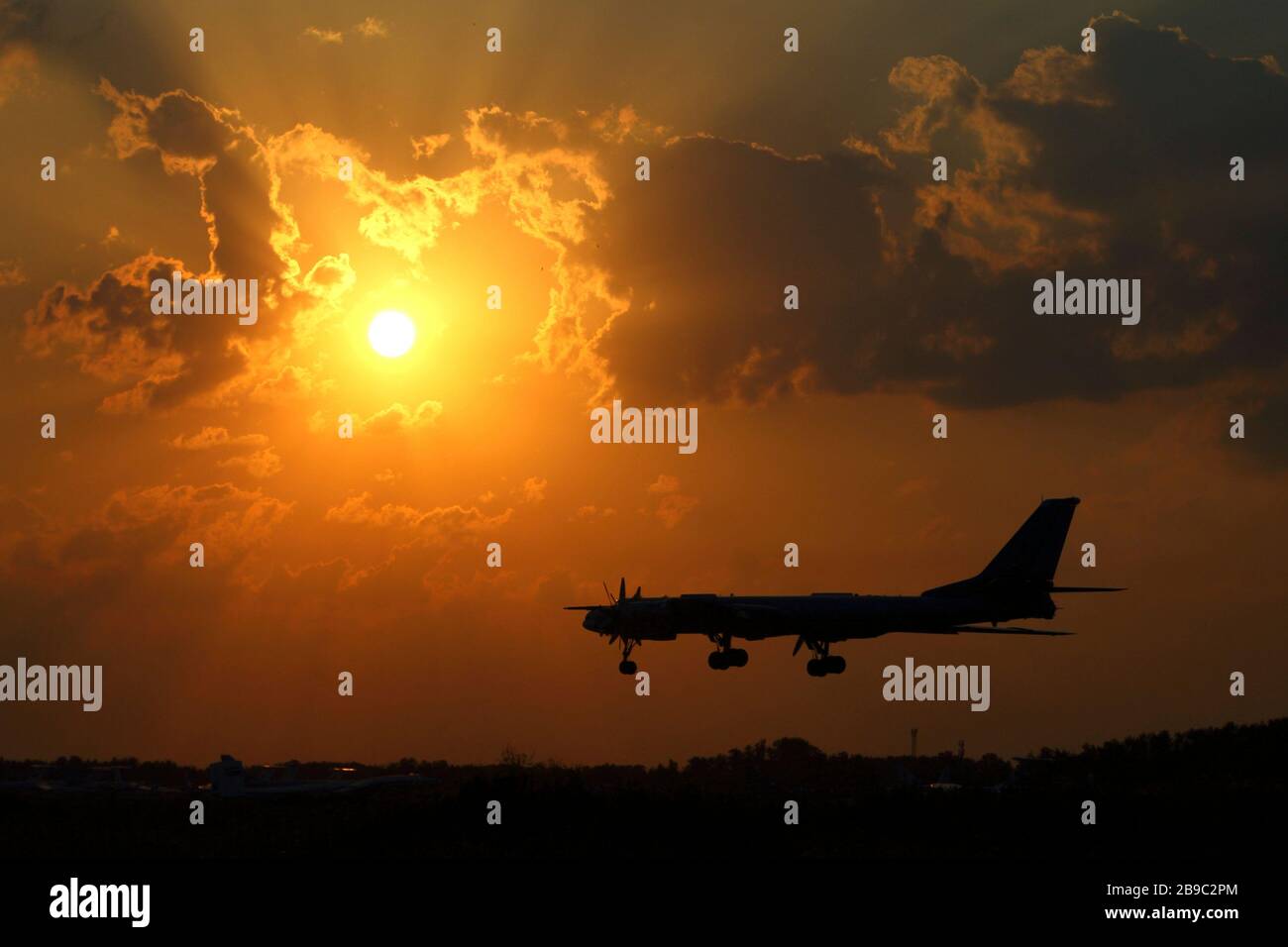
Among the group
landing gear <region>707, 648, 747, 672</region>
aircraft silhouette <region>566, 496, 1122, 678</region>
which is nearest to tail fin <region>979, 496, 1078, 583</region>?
aircraft silhouette <region>566, 496, 1122, 678</region>

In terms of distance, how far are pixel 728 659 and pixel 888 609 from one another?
9389mm

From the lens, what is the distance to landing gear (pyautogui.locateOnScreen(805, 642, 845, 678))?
90750 millimetres

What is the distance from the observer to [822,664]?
90.9m

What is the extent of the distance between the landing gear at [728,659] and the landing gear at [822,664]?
12.4ft

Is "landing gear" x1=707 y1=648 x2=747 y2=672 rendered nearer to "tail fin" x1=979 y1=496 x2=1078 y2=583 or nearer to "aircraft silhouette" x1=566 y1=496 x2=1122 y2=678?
"aircraft silhouette" x1=566 y1=496 x2=1122 y2=678

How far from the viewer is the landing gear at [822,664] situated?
90750 mm

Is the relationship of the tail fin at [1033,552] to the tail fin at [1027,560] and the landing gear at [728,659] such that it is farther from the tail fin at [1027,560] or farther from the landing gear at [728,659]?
the landing gear at [728,659]

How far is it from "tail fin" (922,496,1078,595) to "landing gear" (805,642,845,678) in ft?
20.6

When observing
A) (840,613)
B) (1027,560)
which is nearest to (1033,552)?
(1027,560)

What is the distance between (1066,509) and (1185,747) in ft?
79.7

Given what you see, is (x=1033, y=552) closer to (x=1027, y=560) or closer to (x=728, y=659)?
(x=1027, y=560)

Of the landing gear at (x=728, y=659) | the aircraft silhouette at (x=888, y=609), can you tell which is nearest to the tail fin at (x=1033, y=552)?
the aircraft silhouette at (x=888, y=609)
